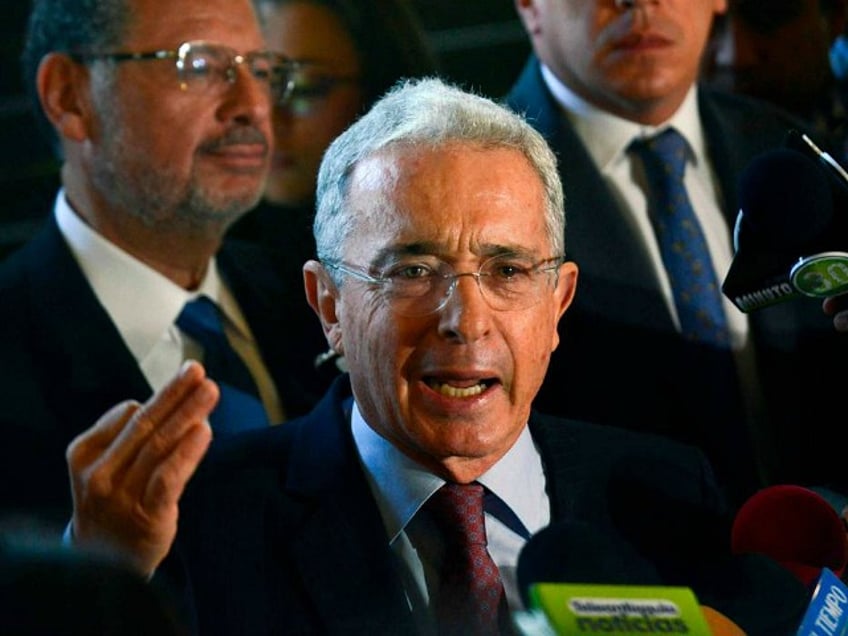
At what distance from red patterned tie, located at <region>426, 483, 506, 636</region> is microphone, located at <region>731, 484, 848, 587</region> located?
33cm

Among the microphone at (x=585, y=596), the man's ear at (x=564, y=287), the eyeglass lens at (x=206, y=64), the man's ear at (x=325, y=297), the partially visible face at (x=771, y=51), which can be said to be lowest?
the microphone at (x=585, y=596)

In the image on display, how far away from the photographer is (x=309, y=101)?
9.27 ft

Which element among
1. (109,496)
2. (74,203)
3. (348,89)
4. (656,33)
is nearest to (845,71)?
(656,33)

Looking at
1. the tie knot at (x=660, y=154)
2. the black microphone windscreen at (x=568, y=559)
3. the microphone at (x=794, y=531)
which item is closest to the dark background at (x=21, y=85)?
the tie knot at (x=660, y=154)

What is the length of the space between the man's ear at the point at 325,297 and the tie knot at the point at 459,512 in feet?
0.81

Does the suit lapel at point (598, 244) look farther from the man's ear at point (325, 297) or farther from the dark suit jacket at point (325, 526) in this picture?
the man's ear at point (325, 297)

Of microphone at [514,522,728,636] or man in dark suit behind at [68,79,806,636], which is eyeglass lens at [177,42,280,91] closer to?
man in dark suit behind at [68,79,806,636]

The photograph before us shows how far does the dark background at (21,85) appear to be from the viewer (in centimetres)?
273

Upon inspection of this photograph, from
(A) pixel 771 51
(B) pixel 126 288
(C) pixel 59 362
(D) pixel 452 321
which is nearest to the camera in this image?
(D) pixel 452 321

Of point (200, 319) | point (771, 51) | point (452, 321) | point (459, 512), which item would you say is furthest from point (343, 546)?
point (771, 51)

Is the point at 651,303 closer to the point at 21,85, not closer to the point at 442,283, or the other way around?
the point at 442,283

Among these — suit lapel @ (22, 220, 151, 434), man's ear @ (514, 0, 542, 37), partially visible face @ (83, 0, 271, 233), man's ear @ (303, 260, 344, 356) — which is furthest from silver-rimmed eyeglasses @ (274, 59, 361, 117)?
man's ear @ (303, 260, 344, 356)

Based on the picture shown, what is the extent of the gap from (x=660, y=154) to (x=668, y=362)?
336 millimetres

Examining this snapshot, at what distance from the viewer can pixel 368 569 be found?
205 cm
